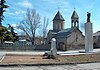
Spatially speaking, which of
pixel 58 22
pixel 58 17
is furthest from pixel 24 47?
pixel 58 17

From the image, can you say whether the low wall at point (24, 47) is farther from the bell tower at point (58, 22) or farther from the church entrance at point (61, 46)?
the bell tower at point (58, 22)

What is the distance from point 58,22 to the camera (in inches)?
2660

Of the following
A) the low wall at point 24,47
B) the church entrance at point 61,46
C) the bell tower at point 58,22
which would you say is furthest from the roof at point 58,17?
the low wall at point 24,47

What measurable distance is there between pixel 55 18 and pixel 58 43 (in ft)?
36.7

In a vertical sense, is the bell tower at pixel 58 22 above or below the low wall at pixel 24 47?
above

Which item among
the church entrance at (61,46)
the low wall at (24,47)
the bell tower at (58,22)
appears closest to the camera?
the low wall at (24,47)

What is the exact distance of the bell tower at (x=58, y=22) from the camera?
6747 cm

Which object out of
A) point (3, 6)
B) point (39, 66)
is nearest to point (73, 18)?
point (3, 6)

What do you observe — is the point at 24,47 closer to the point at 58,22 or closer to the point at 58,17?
the point at 58,22

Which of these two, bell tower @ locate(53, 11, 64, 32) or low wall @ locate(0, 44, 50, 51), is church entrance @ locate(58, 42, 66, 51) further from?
bell tower @ locate(53, 11, 64, 32)

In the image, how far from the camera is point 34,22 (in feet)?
218

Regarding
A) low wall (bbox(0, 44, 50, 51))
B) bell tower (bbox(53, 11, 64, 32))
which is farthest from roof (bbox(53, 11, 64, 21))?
low wall (bbox(0, 44, 50, 51))

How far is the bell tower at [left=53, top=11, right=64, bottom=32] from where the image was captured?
67475 mm

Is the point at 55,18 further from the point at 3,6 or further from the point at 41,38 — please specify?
the point at 3,6
